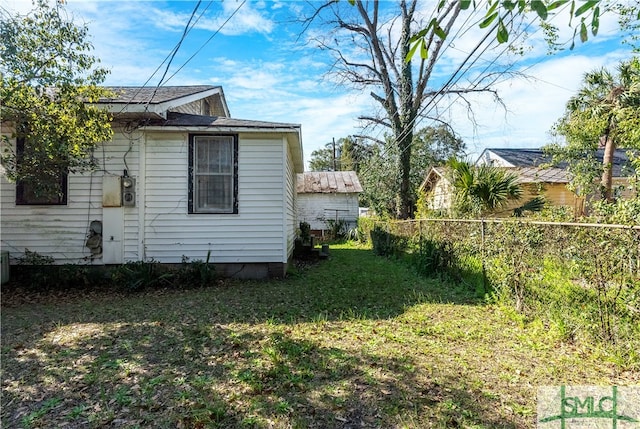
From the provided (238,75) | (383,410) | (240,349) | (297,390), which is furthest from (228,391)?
(238,75)

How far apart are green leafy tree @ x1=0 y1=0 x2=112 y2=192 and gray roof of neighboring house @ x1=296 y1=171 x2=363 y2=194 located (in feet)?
43.7

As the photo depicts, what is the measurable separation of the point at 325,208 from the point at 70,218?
13875mm

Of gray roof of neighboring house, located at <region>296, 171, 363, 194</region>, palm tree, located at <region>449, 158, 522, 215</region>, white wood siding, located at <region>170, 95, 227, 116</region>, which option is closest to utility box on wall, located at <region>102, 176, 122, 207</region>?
white wood siding, located at <region>170, 95, 227, 116</region>

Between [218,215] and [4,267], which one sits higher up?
[218,215]

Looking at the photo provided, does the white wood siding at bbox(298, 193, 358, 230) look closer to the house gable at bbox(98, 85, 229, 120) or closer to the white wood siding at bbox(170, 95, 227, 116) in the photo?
the white wood siding at bbox(170, 95, 227, 116)

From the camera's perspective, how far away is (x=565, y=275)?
3979mm

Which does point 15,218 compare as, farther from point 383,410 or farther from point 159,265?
point 383,410

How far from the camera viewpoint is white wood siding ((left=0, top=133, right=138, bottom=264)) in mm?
7102

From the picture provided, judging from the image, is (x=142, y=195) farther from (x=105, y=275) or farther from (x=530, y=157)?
(x=530, y=157)

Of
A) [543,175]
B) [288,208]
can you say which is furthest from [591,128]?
[288,208]

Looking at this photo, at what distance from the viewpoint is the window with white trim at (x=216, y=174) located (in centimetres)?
739

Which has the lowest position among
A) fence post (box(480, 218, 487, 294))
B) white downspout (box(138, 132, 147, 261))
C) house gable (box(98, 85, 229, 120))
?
fence post (box(480, 218, 487, 294))

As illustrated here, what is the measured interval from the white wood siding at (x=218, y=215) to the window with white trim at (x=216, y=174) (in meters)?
0.13

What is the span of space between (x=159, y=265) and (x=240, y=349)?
4163 millimetres
